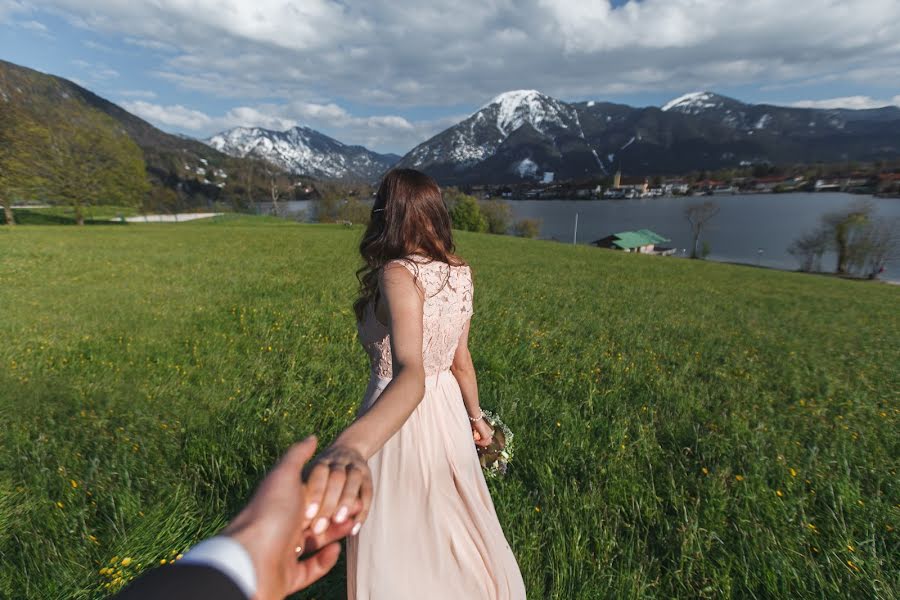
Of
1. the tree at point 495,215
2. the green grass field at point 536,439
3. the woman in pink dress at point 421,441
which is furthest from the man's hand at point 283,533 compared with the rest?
the tree at point 495,215

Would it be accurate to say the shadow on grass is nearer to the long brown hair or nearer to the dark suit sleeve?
the long brown hair

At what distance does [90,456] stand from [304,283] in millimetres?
8943

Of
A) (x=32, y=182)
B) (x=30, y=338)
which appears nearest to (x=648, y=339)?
(x=30, y=338)

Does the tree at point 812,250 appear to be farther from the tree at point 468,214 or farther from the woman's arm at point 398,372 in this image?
the woman's arm at point 398,372

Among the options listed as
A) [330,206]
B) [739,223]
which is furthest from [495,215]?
[739,223]

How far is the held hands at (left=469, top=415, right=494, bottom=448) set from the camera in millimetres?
2982

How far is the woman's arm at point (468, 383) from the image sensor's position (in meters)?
2.60

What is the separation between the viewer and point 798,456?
4.02 m

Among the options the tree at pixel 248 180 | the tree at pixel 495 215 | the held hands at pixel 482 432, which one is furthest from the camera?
the tree at pixel 248 180

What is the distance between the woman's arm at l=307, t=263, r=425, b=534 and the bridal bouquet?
1527 millimetres

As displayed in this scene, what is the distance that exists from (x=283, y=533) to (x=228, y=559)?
145mm

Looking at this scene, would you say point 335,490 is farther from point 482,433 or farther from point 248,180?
point 248,180

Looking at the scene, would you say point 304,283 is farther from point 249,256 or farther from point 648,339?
point 648,339

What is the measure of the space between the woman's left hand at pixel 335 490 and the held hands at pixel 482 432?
6.37 ft
